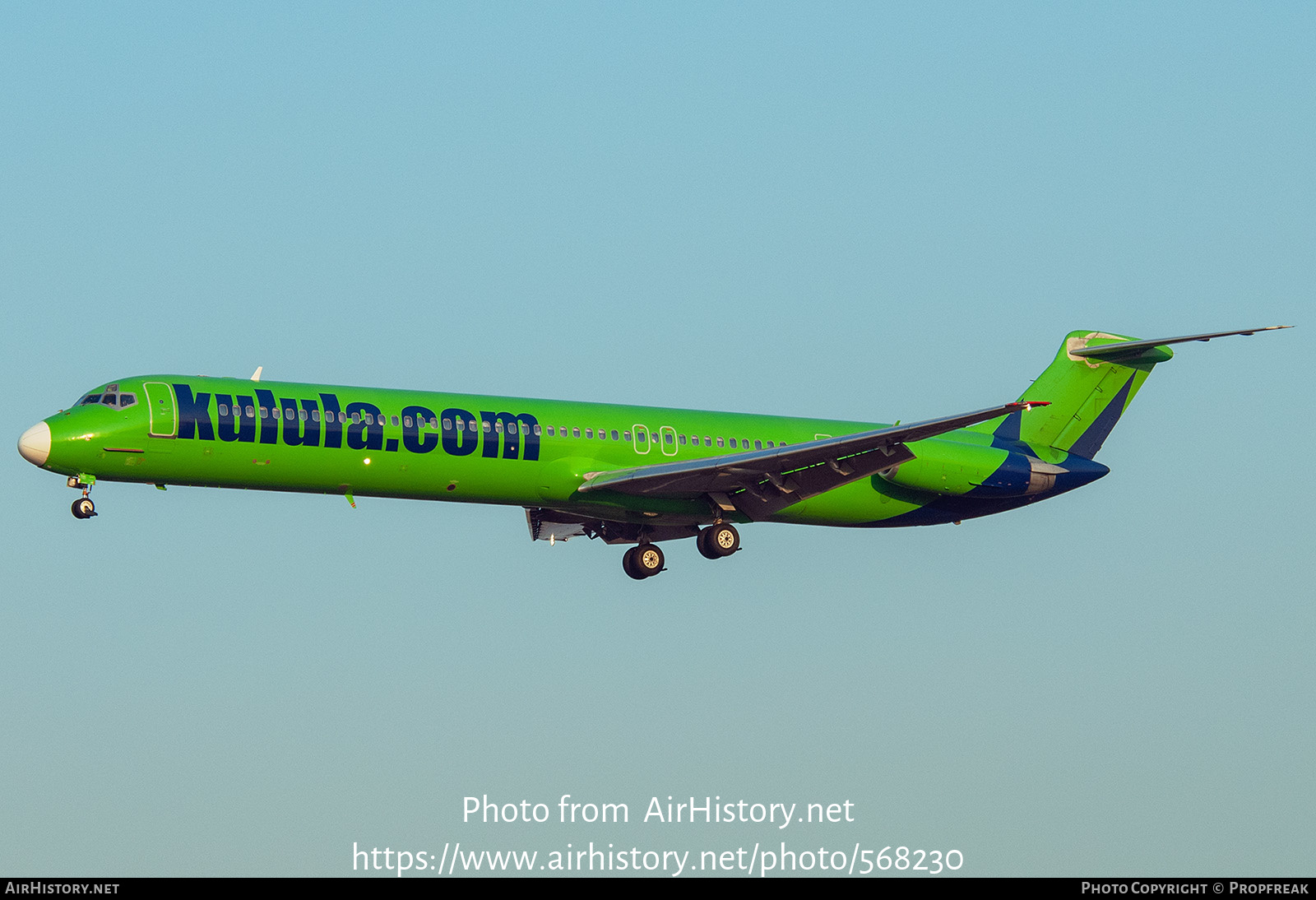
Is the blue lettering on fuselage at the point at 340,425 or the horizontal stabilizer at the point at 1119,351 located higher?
the horizontal stabilizer at the point at 1119,351

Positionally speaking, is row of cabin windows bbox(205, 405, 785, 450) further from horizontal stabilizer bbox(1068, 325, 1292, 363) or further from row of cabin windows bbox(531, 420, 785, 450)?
horizontal stabilizer bbox(1068, 325, 1292, 363)

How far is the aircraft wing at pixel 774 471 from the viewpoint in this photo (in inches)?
1436

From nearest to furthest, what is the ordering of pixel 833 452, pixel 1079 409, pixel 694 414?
pixel 833 452 < pixel 694 414 < pixel 1079 409

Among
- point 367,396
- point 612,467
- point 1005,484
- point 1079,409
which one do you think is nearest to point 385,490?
point 367,396

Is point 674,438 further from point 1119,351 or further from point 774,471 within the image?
point 1119,351

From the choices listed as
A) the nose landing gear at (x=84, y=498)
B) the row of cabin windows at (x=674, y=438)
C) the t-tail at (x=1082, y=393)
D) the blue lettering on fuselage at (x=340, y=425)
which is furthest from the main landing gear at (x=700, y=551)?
the nose landing gear at (x=84, y=498)

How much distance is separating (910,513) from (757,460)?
5.74 m

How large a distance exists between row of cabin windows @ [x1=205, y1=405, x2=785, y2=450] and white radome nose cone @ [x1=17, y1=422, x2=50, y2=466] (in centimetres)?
112

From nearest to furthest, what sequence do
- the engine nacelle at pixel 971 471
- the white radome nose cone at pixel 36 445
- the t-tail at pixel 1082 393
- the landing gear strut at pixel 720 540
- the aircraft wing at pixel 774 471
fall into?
the white radome nose cone at pixel 36 445, the aircraft wing at pixel 774 471, the landing gear strut at pixel 720 540, the engine nacelle at pixel 971 471, the t-tail at pixel 1082 393

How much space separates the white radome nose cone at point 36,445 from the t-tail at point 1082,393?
804 inches

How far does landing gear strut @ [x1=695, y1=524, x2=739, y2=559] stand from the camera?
38.9m

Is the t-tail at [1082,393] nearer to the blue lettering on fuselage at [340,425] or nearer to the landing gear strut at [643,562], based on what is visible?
the landing gear strut at [643,562]
